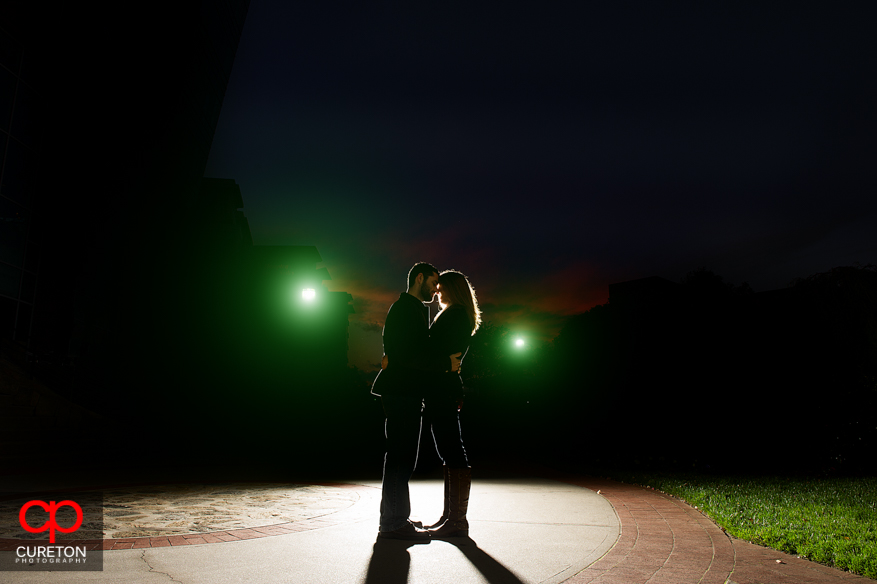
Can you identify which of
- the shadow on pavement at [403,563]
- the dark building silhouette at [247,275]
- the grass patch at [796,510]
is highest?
the dark building silhouette at [247,275]

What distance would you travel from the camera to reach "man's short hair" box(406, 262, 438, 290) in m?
4.08

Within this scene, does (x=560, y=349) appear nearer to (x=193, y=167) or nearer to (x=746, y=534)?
(x=746, y=534)

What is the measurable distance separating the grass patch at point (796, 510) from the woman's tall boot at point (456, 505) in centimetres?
210

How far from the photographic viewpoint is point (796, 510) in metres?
5.02

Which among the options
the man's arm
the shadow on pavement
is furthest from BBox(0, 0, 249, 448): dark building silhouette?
the shadow on pavement

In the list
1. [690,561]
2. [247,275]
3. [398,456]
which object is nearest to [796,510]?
[690,561]

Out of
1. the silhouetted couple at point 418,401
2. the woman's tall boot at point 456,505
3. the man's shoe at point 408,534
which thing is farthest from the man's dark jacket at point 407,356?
the man's shoe at point 408,534

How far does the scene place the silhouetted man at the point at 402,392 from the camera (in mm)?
3844

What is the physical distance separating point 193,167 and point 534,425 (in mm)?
21454

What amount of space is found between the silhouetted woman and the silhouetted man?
3.3 inches

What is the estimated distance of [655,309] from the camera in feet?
39.6

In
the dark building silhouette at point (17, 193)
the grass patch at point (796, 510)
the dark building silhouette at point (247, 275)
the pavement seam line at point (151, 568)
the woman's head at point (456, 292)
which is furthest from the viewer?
the dark building silhouette at point (247, 275)

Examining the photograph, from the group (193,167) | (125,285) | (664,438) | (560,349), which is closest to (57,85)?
(193,167)

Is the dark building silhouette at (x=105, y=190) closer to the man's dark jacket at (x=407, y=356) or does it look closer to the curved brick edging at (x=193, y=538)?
the curved brick edging at (x=193, y=538)
